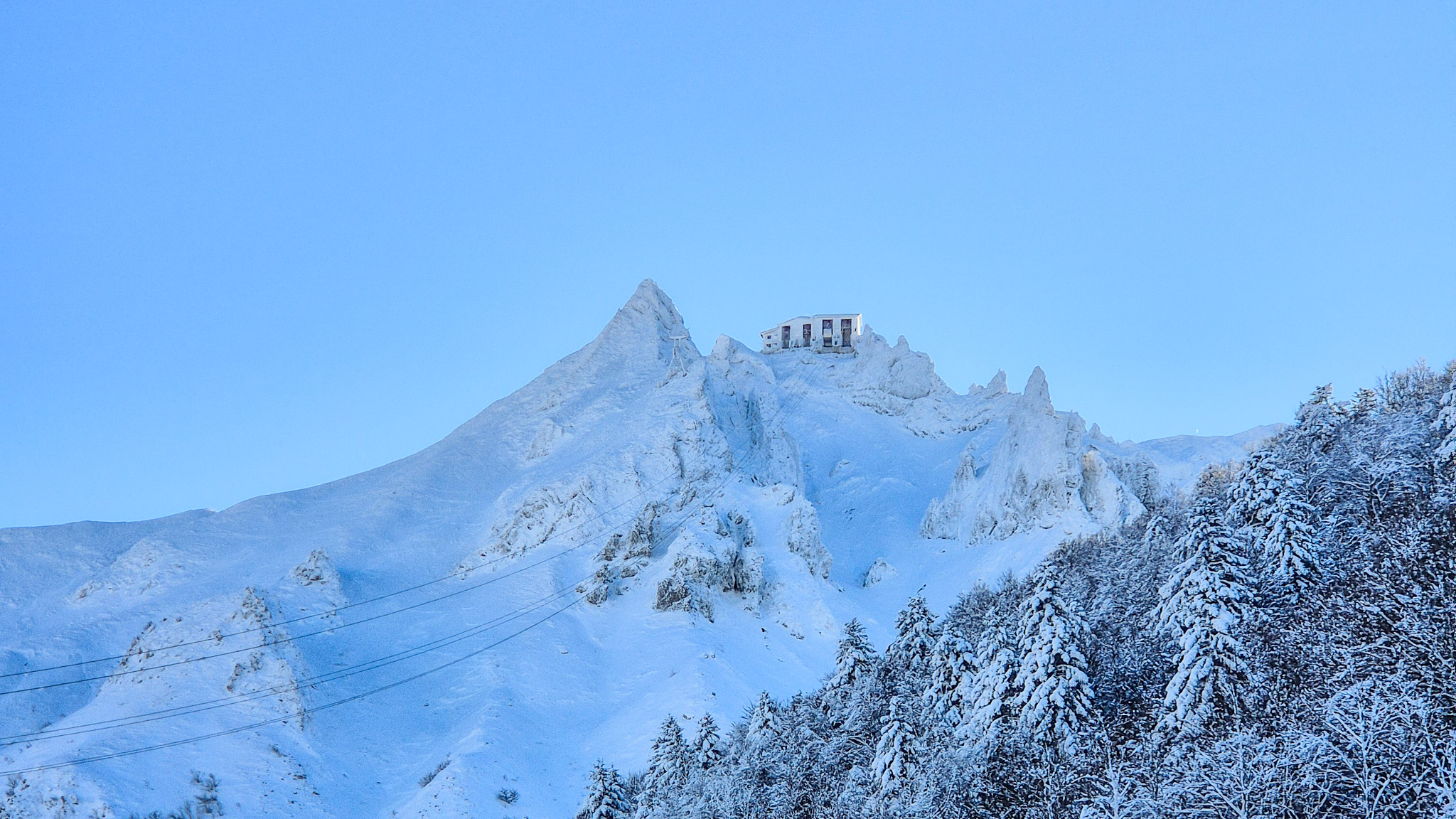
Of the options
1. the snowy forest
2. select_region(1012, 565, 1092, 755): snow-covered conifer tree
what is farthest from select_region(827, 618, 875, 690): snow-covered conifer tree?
select_region(1012, 565, 1092, 755): snow-covered conifer tree

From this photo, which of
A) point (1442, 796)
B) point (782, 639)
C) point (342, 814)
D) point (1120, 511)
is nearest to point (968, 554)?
point (1120, 511)

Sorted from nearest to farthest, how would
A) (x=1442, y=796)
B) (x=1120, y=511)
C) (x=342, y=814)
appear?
(x=1442, y=796), (x=342, y=814), (x=1120, y=511)

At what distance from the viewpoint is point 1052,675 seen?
2783 centimetres

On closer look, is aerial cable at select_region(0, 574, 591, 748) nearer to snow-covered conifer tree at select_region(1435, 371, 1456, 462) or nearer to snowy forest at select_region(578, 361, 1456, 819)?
snowy forest at select_region(578, 361, 1456, 819)

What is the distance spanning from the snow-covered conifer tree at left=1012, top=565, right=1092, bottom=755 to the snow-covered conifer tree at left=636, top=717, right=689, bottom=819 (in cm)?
1526

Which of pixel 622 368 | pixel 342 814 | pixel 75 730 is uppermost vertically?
pixel 622 368

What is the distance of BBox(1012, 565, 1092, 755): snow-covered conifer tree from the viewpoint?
A: 2692 cm

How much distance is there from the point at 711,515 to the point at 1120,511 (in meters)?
34.7

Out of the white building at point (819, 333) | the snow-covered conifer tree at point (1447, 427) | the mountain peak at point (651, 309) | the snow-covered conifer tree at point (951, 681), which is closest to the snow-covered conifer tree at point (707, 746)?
the snow-covered conifer tree at point (951, 681)

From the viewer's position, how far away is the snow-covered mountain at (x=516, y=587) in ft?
162

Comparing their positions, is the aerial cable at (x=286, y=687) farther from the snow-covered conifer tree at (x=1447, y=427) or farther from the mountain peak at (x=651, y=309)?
the snow-covered conifer tree at (x=1447, y=427)

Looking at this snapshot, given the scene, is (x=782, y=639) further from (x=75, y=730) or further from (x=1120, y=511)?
(x=75, y=730)

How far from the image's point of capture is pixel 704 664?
2271 inches

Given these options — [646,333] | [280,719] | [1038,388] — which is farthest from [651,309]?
[280,719]
